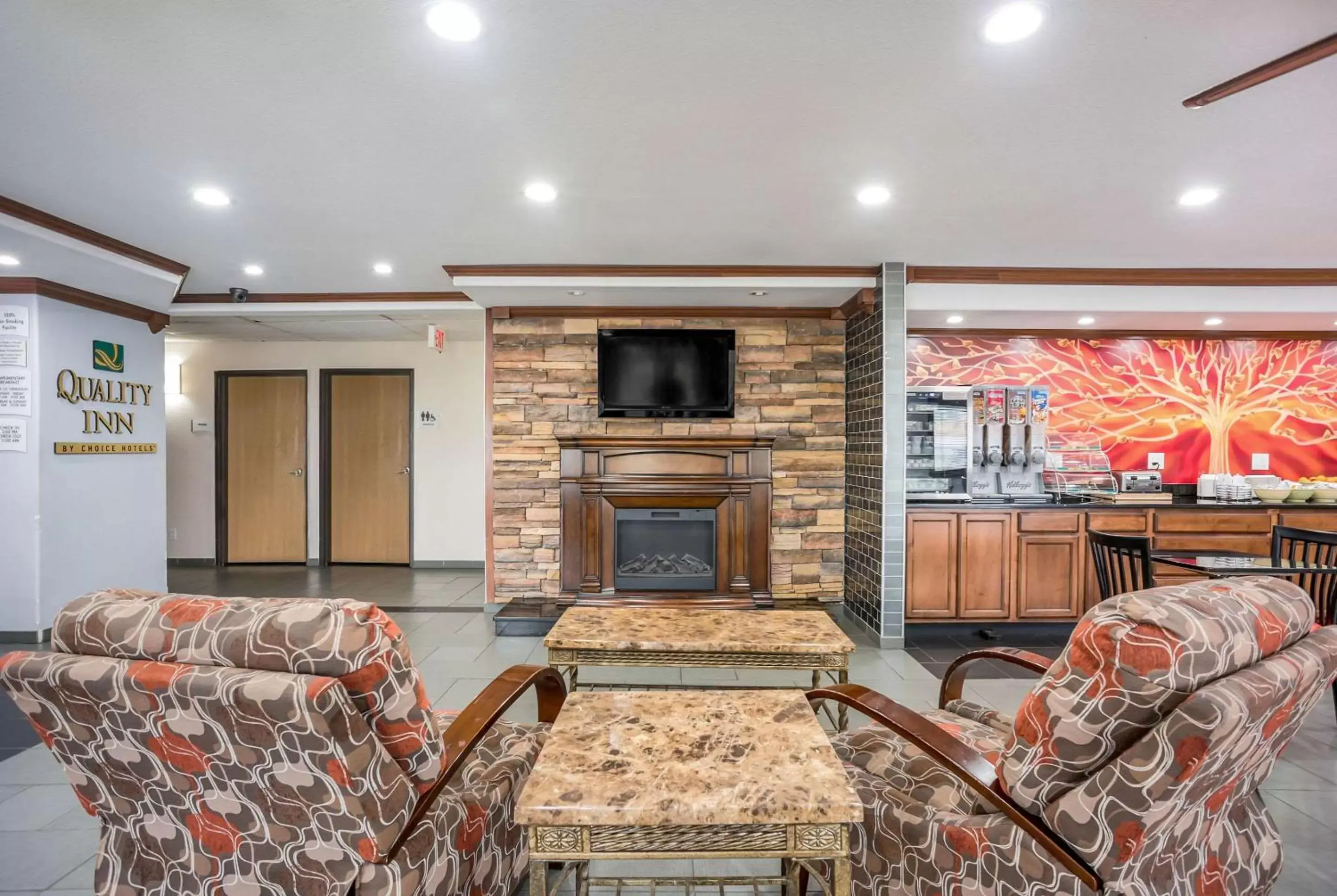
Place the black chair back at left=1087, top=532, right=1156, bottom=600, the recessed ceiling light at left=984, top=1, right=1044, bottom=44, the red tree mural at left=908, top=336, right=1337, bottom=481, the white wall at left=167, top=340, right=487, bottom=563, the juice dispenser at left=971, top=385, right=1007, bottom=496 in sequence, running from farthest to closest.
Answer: the white wall at left=167, top=340, right=487, bottom=563, the red tree mural at left=908, top=336, right=1337, bottom=481, the juice dispenser at left=971, top=385, right=1007, bottom=496, the black chair back at left=1087, top=532, right=1156, bottom=600, the recessed ceiling light at left=984, top=1, right=1044, bottom=44

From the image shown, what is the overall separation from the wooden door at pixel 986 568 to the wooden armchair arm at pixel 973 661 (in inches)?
83.6

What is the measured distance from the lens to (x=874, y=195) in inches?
108

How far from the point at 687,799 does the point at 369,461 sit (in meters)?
5.94

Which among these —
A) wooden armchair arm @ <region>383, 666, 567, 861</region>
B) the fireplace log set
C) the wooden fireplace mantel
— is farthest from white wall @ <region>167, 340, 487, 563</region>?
wooden armchair arm @ <region>383, 666, 567, 861</region>

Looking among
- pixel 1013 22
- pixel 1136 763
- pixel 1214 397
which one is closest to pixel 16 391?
pixel 1013 22

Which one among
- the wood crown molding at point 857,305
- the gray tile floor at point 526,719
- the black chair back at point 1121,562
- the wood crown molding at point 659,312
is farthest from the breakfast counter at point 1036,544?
the wood crown molding at point 659,312

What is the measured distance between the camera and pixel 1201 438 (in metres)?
4.79

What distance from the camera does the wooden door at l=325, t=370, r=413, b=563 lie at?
6.05 metres

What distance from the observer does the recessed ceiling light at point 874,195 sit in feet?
8.76

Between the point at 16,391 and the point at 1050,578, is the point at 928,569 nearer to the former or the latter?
the point at 1050,578

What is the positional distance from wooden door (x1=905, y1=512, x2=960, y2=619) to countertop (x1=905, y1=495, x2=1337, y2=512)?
15cm

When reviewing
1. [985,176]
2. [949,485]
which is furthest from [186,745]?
[949,485]

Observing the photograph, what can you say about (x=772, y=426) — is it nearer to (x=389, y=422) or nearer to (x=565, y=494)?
(x=565, y=494)

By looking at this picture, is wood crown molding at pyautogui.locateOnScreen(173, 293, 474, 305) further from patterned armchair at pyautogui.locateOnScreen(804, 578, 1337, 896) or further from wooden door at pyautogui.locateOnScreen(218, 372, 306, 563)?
patterned armchair at pyautogui.locateOnScreen(804, 578, 1337, 896)
